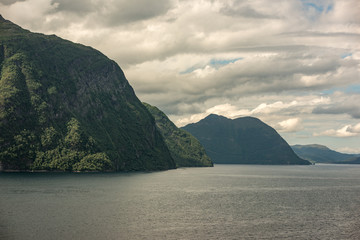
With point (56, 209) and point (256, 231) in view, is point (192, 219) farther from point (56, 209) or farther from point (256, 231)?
point (56, 209)

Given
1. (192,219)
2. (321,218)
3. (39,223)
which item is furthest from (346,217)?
(39,223)

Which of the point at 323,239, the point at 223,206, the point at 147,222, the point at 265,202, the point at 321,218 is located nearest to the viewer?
the point at 323,239

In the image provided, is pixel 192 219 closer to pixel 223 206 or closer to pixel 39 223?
pixel 223 206

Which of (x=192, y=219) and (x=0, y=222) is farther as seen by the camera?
(x=192, y=219)

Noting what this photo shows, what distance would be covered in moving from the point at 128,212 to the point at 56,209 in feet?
71.9

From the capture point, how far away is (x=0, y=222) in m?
84.8

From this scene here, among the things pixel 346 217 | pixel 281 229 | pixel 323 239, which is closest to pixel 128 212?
pixel 281 229

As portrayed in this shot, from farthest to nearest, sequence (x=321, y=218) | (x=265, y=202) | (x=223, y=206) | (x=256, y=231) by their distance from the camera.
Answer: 1. (x=265, y=202)
2. (x=223, y=206)
3. (x=321, y=218)
4. (x=256, y=231)

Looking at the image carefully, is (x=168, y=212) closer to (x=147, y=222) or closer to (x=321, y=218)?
(x=147, y=222)

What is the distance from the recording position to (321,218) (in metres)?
102

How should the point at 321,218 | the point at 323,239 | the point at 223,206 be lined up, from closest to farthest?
the point at 323,239 < the point at 321,218 < the point at 223,206

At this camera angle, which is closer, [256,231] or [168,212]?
[256,231]

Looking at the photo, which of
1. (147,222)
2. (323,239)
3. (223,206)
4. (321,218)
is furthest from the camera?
(223,206)

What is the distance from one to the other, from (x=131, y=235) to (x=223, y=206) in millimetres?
51621
